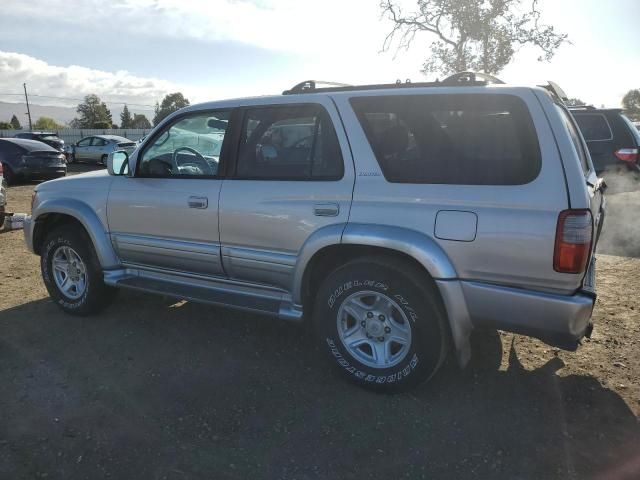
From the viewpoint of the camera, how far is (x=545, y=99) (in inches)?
108

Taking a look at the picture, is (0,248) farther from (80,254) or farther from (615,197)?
(615,197)

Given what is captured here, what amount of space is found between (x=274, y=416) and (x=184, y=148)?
2.28m

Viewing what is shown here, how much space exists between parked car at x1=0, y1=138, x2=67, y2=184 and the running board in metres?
11.5

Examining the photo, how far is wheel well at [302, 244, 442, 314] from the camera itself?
304 centimetres

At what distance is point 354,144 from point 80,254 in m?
2.71

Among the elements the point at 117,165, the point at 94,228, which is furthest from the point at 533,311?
the point at 94,228

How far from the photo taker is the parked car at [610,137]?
751cm

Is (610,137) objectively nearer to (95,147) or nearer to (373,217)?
(373,217)

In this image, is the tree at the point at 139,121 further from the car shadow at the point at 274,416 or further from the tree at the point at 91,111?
the car shadow at the point at 274,416

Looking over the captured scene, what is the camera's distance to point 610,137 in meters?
7.61

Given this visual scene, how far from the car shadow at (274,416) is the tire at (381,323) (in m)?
0.20

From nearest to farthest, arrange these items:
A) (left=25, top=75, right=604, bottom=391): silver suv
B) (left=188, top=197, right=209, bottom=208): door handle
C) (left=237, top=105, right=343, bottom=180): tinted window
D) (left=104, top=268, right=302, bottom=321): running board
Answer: (left=25, top=75, right=604, bottom=391): silver suv
(left=237, top=105, right=343, bottom=180): tinted window
(left=104, top=268, right=302, bottom=321): running board
(left=188, top=197, right=209, bottom=208): door handle

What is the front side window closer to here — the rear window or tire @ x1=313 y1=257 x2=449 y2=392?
the rear window

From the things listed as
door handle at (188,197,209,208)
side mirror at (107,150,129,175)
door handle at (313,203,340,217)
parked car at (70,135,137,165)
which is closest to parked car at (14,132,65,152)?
parked car at (70,135,137,165)
